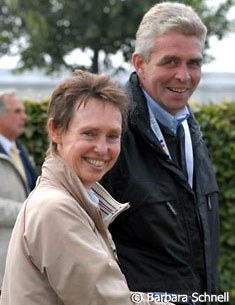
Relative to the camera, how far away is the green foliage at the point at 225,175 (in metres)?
7.25

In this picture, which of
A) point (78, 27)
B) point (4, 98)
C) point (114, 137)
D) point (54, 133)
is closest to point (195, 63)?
point (114, 137)

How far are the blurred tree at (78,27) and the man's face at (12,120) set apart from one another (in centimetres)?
991

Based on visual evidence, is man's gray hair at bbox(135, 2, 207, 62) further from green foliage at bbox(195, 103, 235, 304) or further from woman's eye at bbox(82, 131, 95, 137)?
green foliage at bbox(195, 103, 235, 304)

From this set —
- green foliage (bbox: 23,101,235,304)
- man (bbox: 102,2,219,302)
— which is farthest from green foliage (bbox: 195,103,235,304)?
man (bbox: 102,2,219,302)

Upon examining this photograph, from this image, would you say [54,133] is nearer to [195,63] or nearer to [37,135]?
[195,63]

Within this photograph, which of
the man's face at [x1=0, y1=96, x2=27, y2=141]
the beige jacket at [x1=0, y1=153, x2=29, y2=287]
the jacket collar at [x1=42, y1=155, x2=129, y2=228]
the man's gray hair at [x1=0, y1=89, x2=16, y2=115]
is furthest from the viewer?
the man's gray hair at [x1=0, y1=89, x2=16, y2=115]

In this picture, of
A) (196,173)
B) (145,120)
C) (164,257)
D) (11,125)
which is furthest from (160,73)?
(11,125)

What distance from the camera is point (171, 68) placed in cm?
336

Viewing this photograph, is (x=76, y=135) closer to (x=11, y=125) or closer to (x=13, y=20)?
(x=11, y=125)

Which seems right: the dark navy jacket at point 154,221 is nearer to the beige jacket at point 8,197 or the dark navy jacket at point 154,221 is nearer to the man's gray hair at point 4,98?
the beige jacket at point 8,197

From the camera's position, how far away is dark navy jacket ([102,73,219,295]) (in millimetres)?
3195

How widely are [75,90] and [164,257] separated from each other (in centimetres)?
88

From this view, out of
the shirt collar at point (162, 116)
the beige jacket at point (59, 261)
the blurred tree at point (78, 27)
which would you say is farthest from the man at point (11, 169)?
the blurred tree at point (78, 27)

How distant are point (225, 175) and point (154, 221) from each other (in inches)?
163
